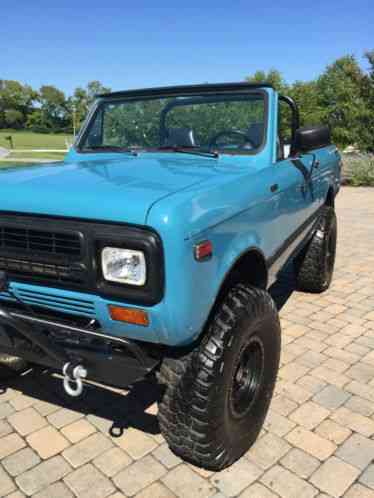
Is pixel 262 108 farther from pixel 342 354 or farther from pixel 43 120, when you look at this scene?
pixel 43 120

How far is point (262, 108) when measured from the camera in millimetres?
Answer: 3166

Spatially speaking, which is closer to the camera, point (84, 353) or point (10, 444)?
point (84, 353)

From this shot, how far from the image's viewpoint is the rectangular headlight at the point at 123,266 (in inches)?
68.6

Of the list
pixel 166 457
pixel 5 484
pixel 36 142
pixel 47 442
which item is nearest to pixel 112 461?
pixel 166 457

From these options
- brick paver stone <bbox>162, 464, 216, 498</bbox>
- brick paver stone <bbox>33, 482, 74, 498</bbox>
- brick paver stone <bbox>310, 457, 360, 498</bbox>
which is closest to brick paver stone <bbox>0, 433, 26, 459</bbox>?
brick paver stone <bbox>33, 482, 74, 498</bbox>

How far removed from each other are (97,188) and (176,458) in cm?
149

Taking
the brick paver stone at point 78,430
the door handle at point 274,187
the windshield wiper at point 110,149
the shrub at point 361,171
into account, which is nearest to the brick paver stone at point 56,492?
the brick paver stone at point 78,430

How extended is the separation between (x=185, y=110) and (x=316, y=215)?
5.94ft

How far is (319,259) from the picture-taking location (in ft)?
14.8

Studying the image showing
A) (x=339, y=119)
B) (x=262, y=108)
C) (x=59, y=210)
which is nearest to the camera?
(x=59, y=210)

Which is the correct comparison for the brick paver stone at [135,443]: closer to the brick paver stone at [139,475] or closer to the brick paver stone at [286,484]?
the brick paver stone at [139,475]

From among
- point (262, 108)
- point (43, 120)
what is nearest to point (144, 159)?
point (262, 108)

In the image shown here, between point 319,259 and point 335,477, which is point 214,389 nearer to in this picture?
point 335,477

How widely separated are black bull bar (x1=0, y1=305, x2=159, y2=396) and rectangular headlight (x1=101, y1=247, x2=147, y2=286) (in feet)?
0.84
